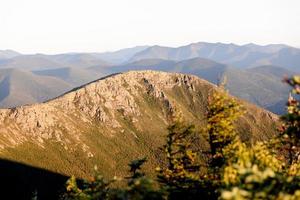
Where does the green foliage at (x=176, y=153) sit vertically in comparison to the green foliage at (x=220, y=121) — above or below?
below

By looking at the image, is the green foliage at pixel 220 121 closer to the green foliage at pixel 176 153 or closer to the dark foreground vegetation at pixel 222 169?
the dark foreground vegetation at pixel 222 169

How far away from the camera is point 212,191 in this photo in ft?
131

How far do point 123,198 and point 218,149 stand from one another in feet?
81.5

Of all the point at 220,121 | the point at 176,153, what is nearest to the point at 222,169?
the point at 220,121

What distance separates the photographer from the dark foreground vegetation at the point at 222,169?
2011 cm

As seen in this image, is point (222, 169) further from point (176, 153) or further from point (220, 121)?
point (176, 153)

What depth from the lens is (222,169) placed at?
35125 mm

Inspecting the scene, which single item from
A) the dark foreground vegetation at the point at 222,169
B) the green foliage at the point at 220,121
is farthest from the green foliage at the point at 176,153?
the green foliage at the point at 220,121

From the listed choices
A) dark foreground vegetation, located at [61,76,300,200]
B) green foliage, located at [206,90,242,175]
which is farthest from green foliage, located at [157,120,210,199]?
green foliage, located at [206,90,242,175]

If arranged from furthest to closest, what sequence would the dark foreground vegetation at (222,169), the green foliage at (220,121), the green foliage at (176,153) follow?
the green foliage at (176,153)
the green foliage at (220,121)
the dark foreground vegetation at (222,169)

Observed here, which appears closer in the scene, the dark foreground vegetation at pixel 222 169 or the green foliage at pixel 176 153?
the dark foreground vegetation at pixel 222 169

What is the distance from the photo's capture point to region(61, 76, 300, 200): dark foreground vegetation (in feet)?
66.0

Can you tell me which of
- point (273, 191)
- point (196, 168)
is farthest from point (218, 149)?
point (273, 191)

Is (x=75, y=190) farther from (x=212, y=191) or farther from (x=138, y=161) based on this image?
(x=138, y=161)
